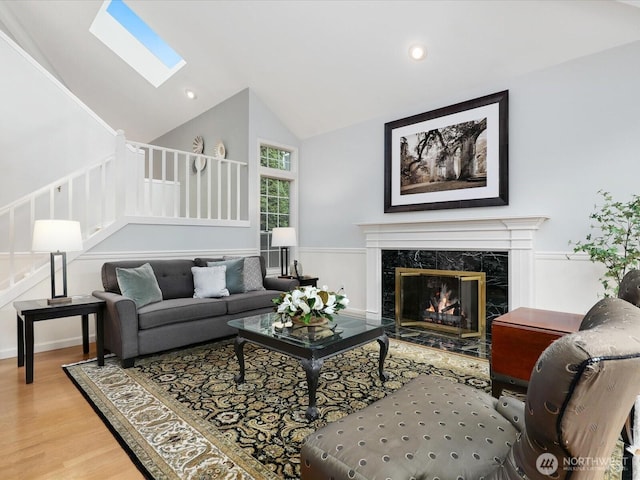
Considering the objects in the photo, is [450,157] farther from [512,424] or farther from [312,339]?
[512,424]

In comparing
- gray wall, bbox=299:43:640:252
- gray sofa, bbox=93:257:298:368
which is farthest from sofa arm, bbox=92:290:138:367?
gray wall, bbox=299:43:640:252

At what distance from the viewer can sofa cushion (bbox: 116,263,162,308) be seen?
3.32m

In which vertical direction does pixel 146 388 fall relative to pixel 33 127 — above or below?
below

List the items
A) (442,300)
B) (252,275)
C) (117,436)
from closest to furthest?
(117,436)
(442,300)
(252,275)

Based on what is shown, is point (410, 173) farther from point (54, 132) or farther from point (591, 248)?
point (54, 132)

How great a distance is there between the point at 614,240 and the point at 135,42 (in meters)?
6.93

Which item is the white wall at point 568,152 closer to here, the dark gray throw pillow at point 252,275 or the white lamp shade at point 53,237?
the dark gray throw pillow at point 252,275

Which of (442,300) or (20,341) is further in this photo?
(442,300)

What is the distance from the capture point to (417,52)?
3775 millimetres

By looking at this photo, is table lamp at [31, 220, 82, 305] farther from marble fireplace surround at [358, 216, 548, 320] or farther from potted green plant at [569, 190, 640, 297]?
potted green plant at [569, 190, 640, 297]

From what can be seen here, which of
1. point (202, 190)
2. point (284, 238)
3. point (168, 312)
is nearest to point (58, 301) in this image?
point (168, 312)

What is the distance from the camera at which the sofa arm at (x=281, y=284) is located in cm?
440

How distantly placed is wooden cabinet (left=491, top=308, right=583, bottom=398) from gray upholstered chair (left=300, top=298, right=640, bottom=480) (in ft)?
2.63

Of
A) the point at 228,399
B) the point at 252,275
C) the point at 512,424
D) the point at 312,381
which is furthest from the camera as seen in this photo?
the point at 252,275
